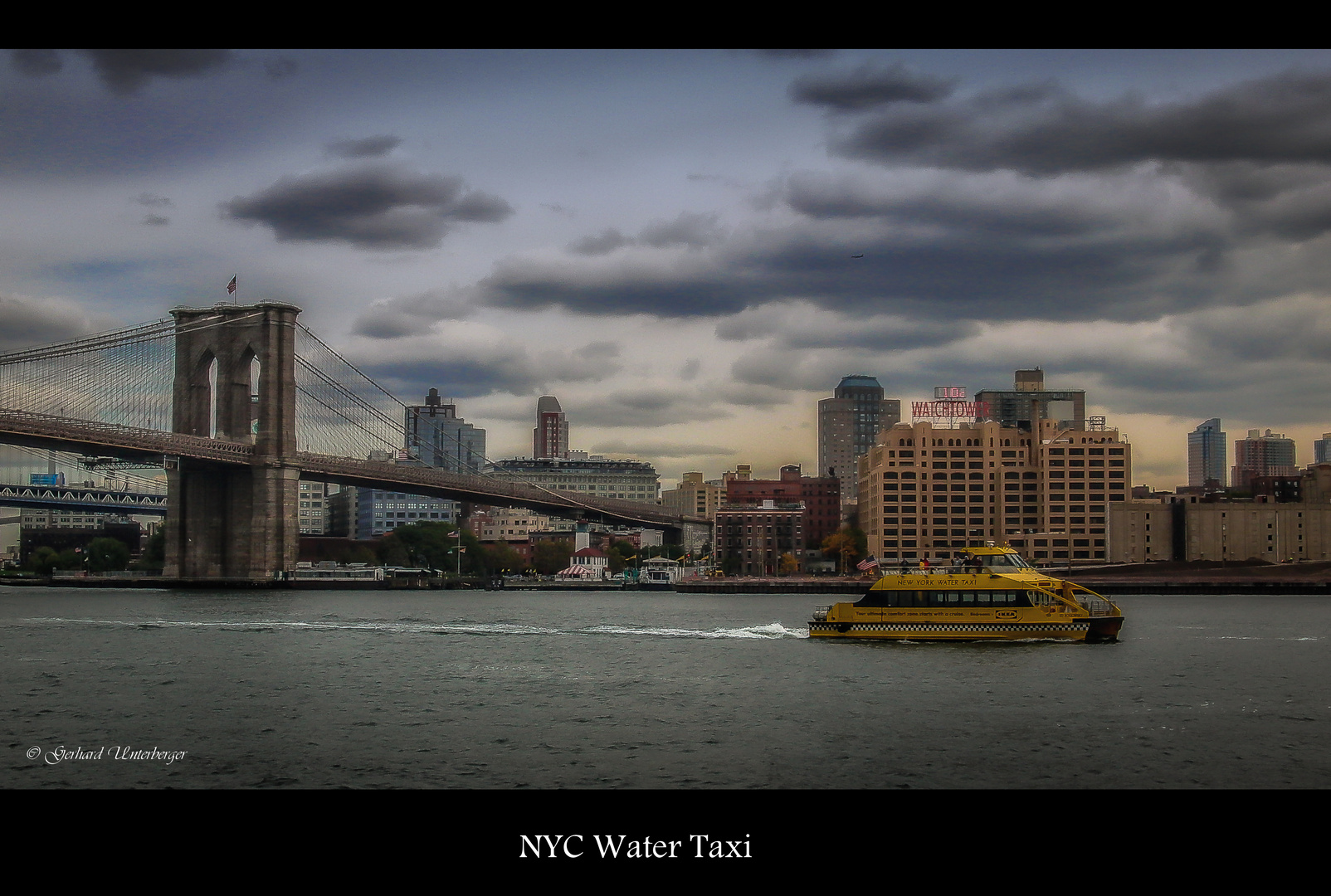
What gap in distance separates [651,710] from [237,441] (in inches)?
2496

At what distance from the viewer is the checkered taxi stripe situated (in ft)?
114

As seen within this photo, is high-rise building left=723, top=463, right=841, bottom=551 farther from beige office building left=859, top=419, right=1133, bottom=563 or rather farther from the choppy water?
the choppy water

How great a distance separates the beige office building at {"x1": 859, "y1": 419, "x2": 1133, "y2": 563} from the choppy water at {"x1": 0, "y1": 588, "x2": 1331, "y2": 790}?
57.6 m

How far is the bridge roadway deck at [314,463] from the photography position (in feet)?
209

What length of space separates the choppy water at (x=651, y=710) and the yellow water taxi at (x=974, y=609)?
24.0 inches

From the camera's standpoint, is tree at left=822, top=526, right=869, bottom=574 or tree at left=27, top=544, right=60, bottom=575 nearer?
tree at left=822, top=526, right=869, bottom=574

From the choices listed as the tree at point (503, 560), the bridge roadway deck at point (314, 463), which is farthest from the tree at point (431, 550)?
the bridge roadway deck at point (314, 463)

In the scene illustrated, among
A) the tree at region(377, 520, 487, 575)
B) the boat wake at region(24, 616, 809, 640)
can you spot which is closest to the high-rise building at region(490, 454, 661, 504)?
the tree at region(377, 520, 487, 575)

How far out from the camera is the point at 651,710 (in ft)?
71.9

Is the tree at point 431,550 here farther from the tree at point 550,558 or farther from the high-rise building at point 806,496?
the high-rise building at point 806,496

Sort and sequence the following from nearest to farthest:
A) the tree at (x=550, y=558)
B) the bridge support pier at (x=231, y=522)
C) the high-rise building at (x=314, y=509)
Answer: the bridge support pier at (x=231, y=522)
the tree at (x=550, y=558)
the high-rise building at (x=314, y=509)

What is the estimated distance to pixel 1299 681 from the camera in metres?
27.4

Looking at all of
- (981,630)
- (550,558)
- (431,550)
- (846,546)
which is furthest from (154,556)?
(981,630)

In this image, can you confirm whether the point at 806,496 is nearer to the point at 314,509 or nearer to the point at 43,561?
the point at 314,509
